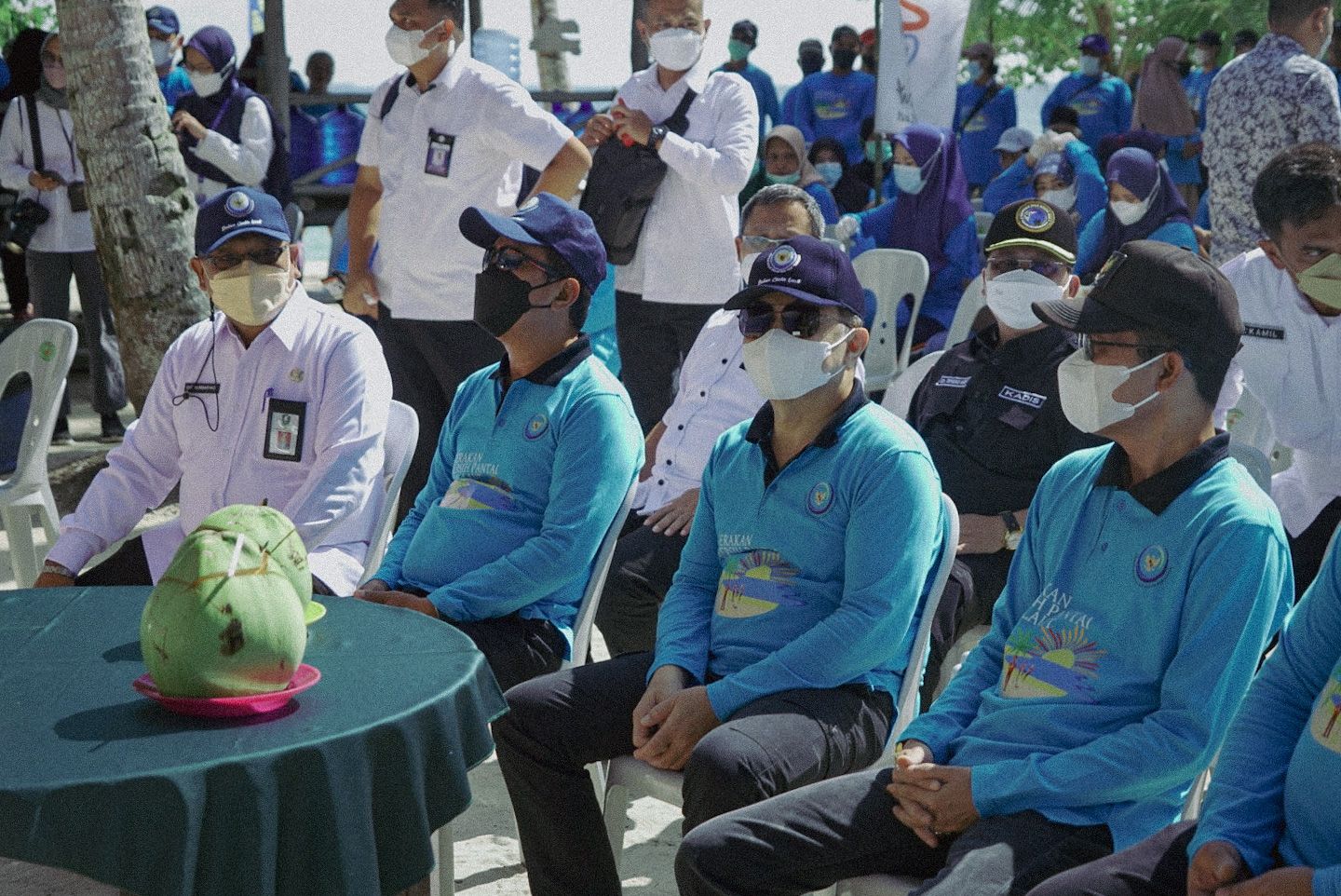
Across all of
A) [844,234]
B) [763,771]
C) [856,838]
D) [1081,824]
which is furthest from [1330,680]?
[844,234]

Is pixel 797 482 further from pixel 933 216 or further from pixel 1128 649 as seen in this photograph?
pixel 933 216

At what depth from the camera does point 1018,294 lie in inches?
166

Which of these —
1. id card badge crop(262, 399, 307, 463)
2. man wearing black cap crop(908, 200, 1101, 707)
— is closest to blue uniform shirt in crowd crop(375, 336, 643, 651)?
id card badge crop(262, 399, 307, 463)

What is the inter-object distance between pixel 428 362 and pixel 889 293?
8.45ft

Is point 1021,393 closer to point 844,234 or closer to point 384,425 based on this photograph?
point 384,425

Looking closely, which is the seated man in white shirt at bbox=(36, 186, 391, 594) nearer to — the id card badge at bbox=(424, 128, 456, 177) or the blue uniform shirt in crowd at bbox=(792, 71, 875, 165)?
the id card badge at bbox=(424, 128, 456, 177)

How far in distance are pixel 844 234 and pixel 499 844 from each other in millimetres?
4926

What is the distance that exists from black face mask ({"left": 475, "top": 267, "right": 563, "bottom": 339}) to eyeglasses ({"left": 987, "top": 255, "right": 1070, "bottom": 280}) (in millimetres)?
1364

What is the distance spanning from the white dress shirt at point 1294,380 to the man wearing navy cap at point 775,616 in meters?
1.16

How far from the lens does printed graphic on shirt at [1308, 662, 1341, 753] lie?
2.26 m

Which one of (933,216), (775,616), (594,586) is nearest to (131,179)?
(933,216)

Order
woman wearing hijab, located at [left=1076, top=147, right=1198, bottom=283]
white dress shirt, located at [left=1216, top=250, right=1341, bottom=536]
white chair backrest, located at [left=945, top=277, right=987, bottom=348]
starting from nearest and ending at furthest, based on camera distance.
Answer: white dress shirt, located at [left=1216, top=250, right=1341, bottom=536] < woman wearing hijab, located at [left=1076, top=147, right=1198, bottom=283] < white chair backrest, located at [left=945, top=277, right=987, bottom=348]

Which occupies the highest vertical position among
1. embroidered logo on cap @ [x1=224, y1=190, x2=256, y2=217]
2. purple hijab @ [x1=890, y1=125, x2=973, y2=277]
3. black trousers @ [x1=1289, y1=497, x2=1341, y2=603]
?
embroidered logo on cap @ [x1=224, y1=190, x2=256, y2=217]

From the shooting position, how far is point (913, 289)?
7.32m
